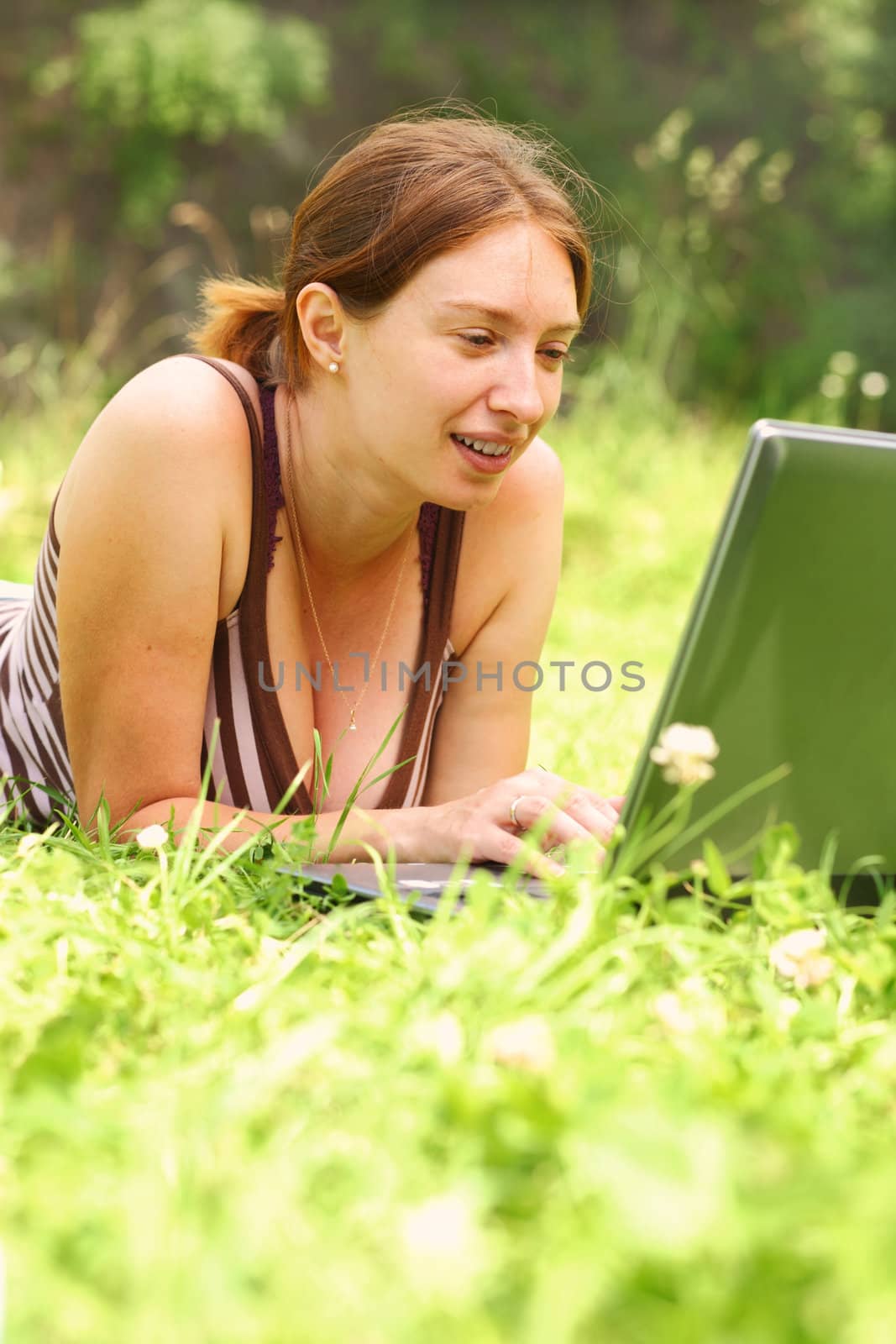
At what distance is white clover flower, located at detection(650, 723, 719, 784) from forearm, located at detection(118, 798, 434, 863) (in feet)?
1.41

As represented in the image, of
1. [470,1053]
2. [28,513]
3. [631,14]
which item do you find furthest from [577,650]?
[631,14]

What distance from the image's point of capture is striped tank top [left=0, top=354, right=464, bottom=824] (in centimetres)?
176

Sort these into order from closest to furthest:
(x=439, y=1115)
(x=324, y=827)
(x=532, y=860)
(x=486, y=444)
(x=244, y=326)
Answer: (x=439, y=1115), (x=532, y=860), (x=324, y=827), (x=486, y=444), (x=244, y=326)

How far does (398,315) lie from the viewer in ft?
5.40

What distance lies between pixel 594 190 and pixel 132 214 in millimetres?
6661

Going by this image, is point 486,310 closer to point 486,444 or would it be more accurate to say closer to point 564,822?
point 486,444

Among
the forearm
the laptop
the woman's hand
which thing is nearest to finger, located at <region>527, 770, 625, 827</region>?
the woman's hand

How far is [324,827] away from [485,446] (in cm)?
49

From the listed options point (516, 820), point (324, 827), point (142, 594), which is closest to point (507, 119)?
point (142, 594)

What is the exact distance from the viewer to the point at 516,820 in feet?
4.53

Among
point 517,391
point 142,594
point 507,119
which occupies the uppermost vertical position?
point 507,119

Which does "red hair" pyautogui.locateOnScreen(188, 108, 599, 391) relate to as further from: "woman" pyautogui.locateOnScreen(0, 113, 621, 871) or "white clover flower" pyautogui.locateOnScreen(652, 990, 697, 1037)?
"white clover flower" pyautogui.locateOnScreen(652, 990, 697, 1037)

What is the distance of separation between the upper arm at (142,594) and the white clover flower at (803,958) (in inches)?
31.3

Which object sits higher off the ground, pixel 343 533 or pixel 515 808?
pixel 343 533
